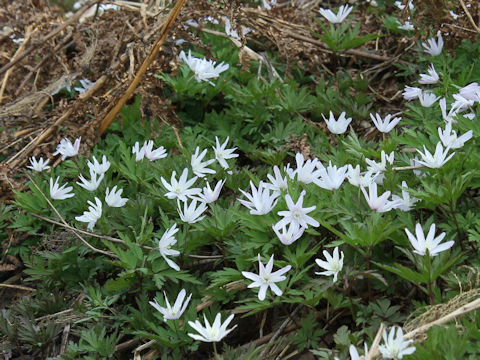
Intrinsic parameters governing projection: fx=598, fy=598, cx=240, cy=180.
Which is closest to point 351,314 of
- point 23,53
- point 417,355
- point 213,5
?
point 417,355

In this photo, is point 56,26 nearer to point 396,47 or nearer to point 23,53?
point 23,53

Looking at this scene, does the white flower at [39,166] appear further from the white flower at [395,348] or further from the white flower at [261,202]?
the white flower at [395,348]

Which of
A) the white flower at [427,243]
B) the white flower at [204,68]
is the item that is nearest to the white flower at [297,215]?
the white flower at [427,243]

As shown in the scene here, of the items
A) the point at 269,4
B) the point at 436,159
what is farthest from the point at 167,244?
the point at 269,4

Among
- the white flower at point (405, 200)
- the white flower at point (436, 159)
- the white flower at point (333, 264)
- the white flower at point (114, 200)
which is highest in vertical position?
Answer: the white flower at point (436, 159)

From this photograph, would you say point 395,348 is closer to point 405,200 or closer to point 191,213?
point 405,200

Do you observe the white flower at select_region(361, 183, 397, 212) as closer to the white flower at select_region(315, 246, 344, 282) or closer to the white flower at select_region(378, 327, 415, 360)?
the white flower at select_region(315, 246, 344, 282)
